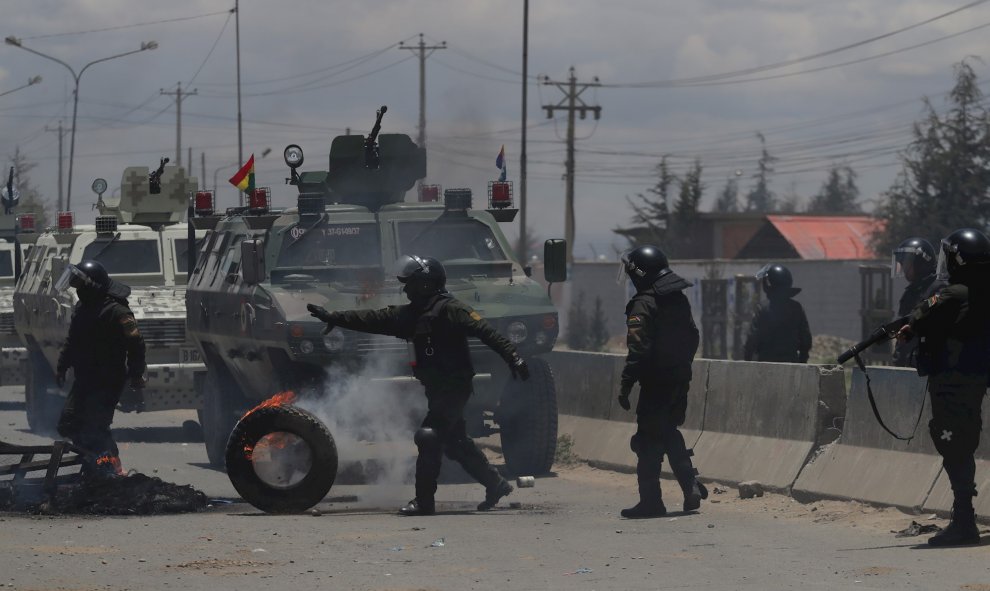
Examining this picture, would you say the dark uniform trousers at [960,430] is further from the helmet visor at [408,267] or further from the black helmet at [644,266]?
the helmet visor at [408,267]

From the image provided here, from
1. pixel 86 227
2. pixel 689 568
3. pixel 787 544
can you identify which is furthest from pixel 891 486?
pixel 86 227

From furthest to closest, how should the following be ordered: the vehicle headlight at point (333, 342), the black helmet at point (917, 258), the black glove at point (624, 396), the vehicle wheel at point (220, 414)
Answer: the vehicle wheel at point (220, 414), the vehicle headlight at point (333, 342), the black helmet at point (917, 258), the black glove at point (624, 396)

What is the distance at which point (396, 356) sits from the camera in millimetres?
12312

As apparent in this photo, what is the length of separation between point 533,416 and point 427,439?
2.77 metres

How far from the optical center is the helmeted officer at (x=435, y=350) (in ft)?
33.9

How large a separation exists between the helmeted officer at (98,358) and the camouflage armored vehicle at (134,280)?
14.3ft

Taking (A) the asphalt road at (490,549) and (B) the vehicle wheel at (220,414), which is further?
(B) the vehicle wheel at (220,414)

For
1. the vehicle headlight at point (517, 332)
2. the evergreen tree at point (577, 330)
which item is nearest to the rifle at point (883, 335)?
the vehicle headlight at point (517, 332)

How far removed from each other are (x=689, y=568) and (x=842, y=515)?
2.36m

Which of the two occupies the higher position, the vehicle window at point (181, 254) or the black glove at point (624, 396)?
the vehicle window at point (181, 254)

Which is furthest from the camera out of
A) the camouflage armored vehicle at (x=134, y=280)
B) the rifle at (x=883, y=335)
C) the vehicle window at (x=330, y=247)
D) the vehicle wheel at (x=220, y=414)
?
the camouflage armored vehicle at (x=134, y=280)

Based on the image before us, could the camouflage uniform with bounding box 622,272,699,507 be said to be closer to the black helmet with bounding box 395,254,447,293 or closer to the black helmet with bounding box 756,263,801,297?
the black helmet with bounding box 395,254,447,293

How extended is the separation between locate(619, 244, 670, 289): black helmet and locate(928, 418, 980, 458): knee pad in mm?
2282

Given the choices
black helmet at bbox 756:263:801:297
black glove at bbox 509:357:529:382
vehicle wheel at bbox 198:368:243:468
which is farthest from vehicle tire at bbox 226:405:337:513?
black helmet at bbox 756:263:801:297
